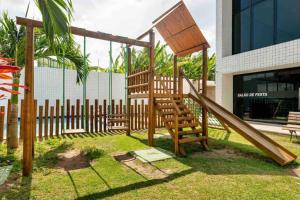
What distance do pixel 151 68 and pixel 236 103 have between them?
9235 millimetres

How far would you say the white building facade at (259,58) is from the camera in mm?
10430

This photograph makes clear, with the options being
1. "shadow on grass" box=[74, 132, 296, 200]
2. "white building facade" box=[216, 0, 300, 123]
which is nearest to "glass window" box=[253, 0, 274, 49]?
"white building facade" box=[216, 0, 300, 123]

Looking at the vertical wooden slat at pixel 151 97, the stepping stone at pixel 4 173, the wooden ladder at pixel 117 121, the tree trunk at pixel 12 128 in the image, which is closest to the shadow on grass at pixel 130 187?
the stepping stone at pixel 4 173

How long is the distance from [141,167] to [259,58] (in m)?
9.64

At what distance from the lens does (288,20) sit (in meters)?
10.7

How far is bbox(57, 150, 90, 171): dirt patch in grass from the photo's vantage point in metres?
4.50

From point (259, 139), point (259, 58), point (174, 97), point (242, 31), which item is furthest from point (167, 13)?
point (242, 31)

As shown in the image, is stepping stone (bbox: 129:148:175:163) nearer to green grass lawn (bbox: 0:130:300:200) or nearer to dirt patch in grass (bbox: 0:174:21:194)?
green grass lawn (bbox: 0:130:300:200)

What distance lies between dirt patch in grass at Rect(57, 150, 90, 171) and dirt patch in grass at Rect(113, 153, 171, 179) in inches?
29.5

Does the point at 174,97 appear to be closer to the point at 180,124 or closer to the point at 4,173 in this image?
the point at 180,124

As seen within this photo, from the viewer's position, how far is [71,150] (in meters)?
5.78

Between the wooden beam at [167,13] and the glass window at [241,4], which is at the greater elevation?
the glass window at [241,4]

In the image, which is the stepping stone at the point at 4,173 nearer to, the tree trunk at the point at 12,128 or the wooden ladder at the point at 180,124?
the tree trunk at the point at 12,128

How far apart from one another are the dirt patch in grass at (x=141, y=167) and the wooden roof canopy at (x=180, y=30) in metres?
4.10
